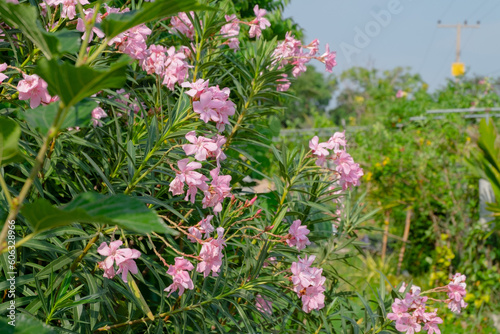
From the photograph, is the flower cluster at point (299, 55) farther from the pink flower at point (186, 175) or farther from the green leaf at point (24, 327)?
the green leaf at point (24, 327)

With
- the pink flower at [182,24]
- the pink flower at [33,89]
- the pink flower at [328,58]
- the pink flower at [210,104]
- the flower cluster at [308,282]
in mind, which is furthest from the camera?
the pink flower at [328,58]

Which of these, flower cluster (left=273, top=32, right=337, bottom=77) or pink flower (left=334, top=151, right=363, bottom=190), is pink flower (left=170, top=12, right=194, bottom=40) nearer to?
flower cluster (left=273, top=32, right=337, bottom=77)

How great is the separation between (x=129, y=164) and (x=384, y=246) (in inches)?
215

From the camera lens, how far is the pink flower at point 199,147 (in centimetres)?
118

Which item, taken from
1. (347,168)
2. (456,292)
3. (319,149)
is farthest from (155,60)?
(456,292)

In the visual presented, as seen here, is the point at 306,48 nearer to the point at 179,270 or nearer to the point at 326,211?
the point at 326,211

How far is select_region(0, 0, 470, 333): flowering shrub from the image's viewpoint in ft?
1.70

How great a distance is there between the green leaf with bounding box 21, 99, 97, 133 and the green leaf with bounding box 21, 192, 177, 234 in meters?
0.08

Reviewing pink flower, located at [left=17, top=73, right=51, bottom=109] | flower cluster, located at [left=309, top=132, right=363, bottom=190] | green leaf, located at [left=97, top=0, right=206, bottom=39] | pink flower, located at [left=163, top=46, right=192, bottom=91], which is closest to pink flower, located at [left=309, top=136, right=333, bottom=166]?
flower cluster, located at [left=309, top=132, right=363, bottom=190]

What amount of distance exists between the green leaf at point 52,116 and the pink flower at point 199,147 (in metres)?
0.63

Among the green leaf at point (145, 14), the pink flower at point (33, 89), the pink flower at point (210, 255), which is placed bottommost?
the pink flower at point (210, 255)

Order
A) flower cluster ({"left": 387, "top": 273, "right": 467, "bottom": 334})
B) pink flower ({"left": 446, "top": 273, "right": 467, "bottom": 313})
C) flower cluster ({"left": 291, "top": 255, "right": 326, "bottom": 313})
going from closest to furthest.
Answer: flower cluster ({"left": 291, "top": 255, "right": 326, "bottom": 313}), flower cluster ({"left": 387, "top": 273, "right": 467, "bottom": 334}), pink flower ({"left": 446, "top": 273, "right": 467, "bottom": 313})

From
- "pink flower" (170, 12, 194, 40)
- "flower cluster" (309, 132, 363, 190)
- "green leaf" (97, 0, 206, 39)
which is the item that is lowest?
"flower cluster" (309, 132, 363, 190)

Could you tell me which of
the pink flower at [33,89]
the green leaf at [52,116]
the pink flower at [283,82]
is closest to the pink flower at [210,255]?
the pink flower at [33,89]
